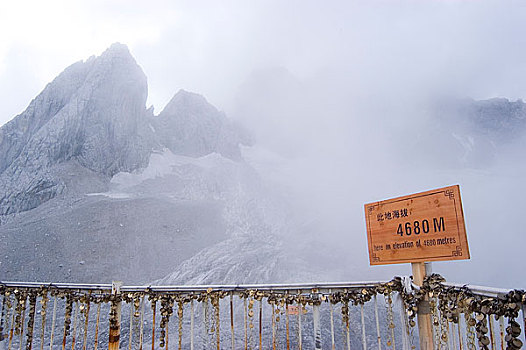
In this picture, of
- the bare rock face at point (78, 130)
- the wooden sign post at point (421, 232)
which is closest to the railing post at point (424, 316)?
the wooden sign post at point (421, 232)

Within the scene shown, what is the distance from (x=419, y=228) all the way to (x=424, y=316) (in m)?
0.63

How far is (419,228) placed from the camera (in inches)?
95.7

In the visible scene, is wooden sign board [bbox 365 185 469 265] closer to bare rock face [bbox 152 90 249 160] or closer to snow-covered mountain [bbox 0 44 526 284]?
snow-covered mountain [bbox 0 44 526 284]

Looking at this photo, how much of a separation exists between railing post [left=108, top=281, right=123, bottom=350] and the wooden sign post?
233 cm

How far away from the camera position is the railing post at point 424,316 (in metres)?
2.42

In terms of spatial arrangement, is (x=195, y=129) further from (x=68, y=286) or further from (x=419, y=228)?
(x=419, y=228)

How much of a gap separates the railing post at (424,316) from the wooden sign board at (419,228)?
0.11 metres

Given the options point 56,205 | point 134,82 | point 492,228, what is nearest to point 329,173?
point 492,228

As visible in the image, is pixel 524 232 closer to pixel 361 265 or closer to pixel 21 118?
pixel 361 265

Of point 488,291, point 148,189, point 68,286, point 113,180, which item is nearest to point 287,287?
point 488,291

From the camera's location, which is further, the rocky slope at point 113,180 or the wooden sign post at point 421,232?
the rocky slope at point 113,180

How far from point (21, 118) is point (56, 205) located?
42.7 ft

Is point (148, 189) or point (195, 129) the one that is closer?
point (148, 189)

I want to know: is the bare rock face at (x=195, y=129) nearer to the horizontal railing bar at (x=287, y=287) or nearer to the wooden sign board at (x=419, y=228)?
the horizontal railing bar at (x=287, y=287)
